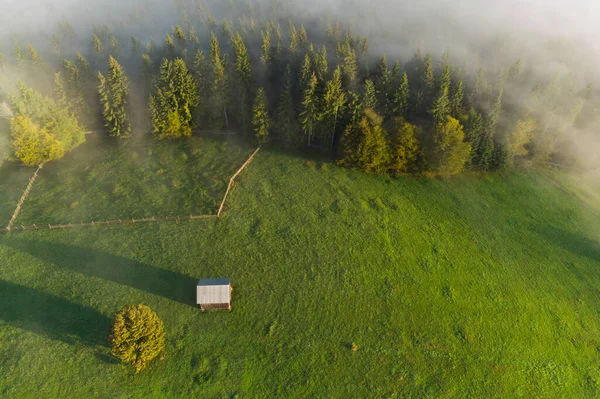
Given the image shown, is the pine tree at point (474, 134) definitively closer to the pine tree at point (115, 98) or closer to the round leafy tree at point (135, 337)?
the round leafy tree at point (135, 337)

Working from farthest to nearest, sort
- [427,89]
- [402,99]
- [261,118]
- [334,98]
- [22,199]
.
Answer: [427,89] < [261,118] < [402,99] < [334,98] < [22,199]

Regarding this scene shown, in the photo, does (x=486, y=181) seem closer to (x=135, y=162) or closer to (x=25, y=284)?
(x=135, y=162)

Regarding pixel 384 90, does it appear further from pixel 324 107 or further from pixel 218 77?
pixel 218 77

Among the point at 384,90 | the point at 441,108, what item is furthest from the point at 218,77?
the point at 441,108

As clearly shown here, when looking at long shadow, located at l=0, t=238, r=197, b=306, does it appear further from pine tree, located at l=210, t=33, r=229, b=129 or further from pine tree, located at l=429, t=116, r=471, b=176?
pine tree, located at l=429, t=116, r=471, b=176

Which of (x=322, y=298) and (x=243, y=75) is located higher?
(x=243, y=75)

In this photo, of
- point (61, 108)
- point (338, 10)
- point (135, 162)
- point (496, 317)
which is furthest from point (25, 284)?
point (338, 10)
